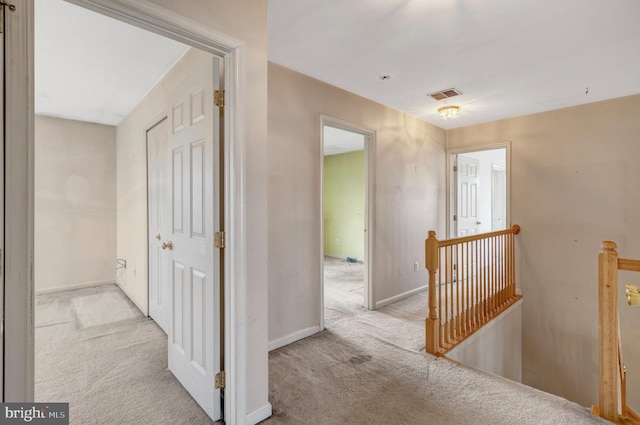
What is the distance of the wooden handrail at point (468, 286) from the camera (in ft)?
8.06

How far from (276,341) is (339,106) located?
2.31 meters

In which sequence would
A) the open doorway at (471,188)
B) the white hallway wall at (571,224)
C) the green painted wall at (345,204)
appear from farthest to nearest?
the green painted wall at (345,204), the open doorway at (471,188), the white hallway wall at (571,224)

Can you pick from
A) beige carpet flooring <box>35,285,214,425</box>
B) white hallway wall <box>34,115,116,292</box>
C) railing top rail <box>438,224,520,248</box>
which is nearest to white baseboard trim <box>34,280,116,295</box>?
white hallway wall <box>34,115,116,292</box>

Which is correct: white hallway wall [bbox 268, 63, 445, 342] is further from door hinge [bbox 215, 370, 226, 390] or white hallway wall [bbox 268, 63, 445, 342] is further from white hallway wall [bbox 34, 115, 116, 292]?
white hallway wall [bbox 34, 115, 116, 292]

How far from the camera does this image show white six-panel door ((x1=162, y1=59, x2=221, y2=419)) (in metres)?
1.65

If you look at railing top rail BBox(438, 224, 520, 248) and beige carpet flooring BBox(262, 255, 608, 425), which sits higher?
railing top rail BBox(438, 224, 520, 248)

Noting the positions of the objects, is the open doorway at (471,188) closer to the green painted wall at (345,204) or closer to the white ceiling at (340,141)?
the white ceiling at (340,141)

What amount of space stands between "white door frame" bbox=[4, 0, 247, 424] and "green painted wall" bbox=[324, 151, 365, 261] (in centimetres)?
502

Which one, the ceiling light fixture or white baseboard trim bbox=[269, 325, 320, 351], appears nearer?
white baseboard trim bbox=[269, 325, 320, 351]

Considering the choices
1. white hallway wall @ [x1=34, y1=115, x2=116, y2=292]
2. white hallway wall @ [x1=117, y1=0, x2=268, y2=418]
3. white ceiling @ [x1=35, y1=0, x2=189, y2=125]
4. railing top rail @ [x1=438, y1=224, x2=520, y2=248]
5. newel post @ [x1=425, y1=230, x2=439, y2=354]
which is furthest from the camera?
white hallway wall @ [x1=34, y1=115, x2=116, y2=292]

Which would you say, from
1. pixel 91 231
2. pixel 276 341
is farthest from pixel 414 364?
pixel 91 231

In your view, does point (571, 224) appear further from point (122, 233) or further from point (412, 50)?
point (122, 233)

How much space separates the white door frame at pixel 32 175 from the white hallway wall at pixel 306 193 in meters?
0.95

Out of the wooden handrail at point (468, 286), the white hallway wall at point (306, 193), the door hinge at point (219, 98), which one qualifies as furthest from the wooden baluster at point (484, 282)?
the door hinge at point (219, 98)
